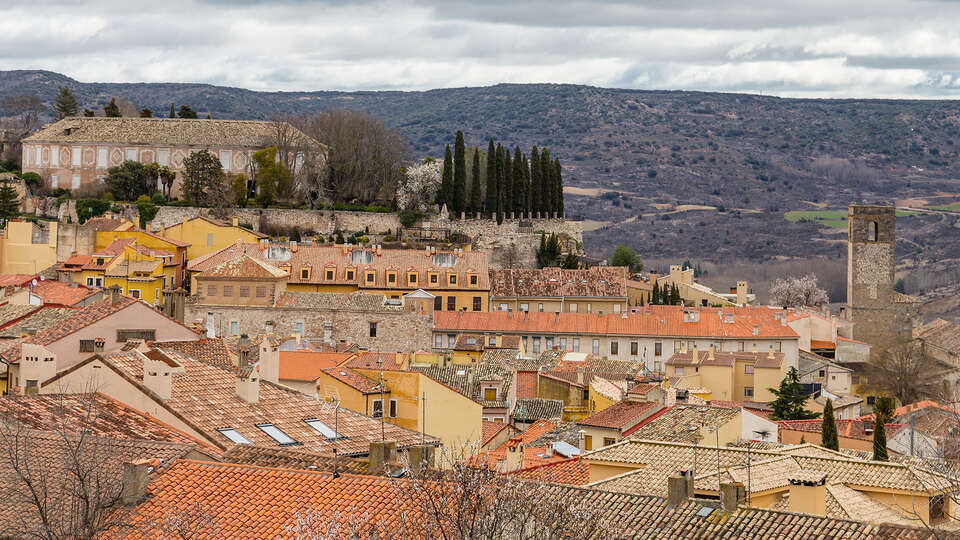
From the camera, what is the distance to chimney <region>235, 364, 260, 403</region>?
92.3 ft

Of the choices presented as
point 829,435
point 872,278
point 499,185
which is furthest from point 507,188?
point 829,435

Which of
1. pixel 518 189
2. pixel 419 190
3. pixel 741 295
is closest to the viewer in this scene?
pixel 419 190

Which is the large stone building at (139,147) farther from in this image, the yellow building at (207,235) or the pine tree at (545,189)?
the pine tree at (545,189)

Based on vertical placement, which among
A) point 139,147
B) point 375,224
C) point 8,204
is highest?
point 139,147

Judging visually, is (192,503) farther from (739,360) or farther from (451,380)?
(739,360)

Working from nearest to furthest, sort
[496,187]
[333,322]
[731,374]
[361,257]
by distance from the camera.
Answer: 1. [731,374]
2. [333,322]
3. [361,257]
4. [496,187]

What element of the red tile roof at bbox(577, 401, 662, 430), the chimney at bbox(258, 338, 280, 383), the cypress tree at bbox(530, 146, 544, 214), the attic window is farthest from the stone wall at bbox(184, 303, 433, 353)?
the attic window

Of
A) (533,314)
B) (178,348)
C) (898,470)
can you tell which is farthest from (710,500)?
(533,314)

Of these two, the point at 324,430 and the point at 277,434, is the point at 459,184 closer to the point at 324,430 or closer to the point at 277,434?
the point at 324,430

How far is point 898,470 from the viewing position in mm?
24156

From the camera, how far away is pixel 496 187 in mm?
87938

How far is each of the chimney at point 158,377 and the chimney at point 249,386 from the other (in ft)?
6.01

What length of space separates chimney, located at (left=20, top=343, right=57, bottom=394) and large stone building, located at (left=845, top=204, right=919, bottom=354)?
65.2 m

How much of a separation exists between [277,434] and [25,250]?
51840 mm
